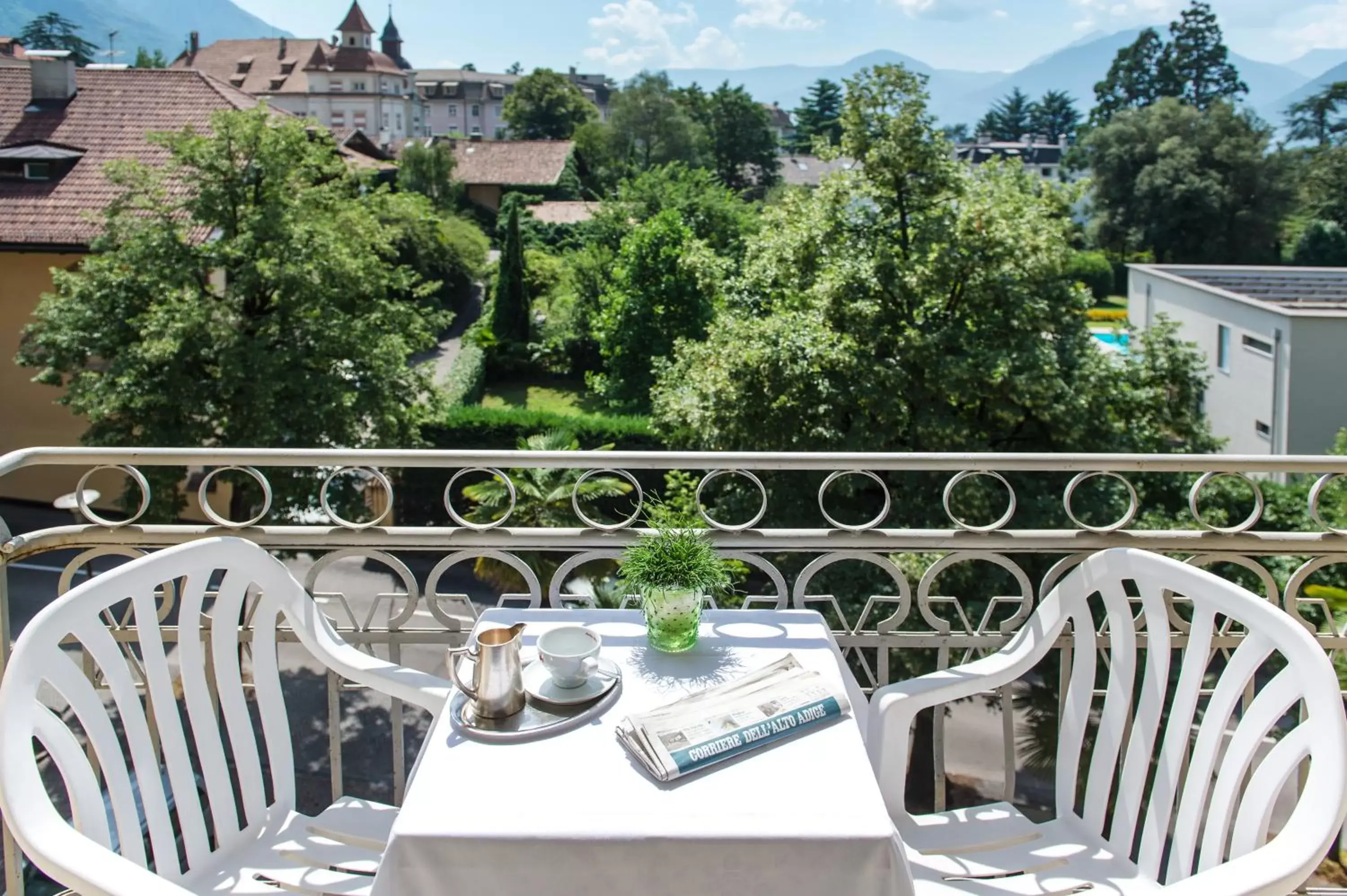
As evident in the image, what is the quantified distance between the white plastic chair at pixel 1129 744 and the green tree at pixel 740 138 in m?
67.5

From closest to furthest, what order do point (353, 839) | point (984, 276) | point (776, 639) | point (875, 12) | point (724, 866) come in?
point (724, 866), point (353, 839), point (776, 639), point (984, 276), point (875, 12)

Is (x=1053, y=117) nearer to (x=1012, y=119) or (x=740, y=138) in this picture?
(x=1012, y=119)

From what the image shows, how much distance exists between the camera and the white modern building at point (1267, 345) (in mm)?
21031

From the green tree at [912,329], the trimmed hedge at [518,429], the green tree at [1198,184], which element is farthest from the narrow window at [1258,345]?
the green tree at [1198,184]

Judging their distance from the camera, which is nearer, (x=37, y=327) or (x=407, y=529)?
(x=407, y=529)

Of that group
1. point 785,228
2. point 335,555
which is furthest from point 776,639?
point 785,228

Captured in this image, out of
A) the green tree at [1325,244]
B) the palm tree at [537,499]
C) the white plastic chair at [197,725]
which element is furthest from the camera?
the green tree at [1325,244]

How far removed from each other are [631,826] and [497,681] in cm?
46

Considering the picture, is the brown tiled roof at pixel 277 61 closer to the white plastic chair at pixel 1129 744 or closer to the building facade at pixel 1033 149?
the building facade at pixel 1033 149

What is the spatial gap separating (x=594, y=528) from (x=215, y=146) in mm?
11969

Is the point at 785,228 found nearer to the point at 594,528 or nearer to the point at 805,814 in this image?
the point at 594,528

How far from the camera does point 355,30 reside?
280 ft

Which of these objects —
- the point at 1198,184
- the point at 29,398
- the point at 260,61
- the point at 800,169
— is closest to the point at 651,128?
the point at 800,169

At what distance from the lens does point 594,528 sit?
118 inches
